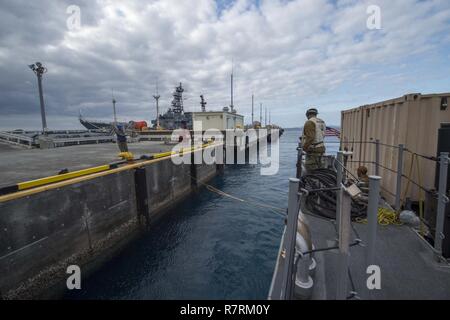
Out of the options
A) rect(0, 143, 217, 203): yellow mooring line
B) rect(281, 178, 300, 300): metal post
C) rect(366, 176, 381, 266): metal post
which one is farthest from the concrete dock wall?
rect(366, 176, 381, 266): metal post

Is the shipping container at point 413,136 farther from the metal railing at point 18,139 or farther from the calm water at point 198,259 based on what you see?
the metal railing at point 18,139

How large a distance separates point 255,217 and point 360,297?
7.42 metres

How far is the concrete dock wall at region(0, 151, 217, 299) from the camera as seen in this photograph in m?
4.63

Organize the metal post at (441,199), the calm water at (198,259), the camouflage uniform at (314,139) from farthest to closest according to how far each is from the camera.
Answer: the camouflage uniform at (314,139) → the calm water at (198,259) → the metal post at (441,199)

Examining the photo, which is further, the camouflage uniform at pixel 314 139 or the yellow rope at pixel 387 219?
the camouflage uniform at pixel 314 139

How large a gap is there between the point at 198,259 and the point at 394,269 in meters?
5.07

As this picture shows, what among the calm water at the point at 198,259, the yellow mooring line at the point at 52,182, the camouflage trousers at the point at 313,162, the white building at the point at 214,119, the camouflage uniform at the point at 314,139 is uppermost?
the white building at the point at 214,119

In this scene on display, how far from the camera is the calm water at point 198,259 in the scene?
5.67 metres

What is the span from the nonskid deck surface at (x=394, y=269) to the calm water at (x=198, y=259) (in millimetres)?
2688

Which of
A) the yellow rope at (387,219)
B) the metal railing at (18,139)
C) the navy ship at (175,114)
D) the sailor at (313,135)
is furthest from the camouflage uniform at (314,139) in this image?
the navy ship at (175,114)

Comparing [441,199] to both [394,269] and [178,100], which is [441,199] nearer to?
[394,269]

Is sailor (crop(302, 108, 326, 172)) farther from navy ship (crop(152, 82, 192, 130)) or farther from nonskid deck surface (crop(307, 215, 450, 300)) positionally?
navy ship (crop(152, 82, 192, 130))

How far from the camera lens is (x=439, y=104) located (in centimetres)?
520

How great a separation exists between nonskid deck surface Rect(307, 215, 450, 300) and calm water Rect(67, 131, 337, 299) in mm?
2688
